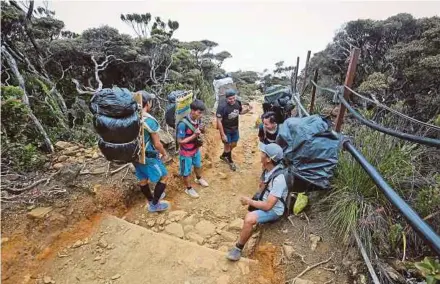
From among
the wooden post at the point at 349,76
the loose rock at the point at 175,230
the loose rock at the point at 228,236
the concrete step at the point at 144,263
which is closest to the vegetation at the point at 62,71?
the concrete step at the point at 144,263

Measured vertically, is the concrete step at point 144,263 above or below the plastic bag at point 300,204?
below

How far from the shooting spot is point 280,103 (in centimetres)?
504

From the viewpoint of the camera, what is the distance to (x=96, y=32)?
7.29 meters

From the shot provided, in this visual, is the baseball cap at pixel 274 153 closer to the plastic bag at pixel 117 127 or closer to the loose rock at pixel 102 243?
the plastic bag at pixel 117 127

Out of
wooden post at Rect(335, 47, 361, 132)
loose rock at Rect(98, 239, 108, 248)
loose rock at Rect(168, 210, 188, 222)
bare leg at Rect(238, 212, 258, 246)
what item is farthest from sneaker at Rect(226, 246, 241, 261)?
wooden post at Rect(335, 47, 361, 132)

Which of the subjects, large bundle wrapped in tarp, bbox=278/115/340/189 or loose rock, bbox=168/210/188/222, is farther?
loose rock, bbox=168/210/188/222

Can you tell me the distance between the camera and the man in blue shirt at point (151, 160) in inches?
138

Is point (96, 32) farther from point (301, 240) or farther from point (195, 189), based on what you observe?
point (301, 240)

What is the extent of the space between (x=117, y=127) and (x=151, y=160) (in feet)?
2.53

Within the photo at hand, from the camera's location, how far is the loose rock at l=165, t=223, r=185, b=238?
3557 millimetres

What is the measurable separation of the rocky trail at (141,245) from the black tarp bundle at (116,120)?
0.90 metres

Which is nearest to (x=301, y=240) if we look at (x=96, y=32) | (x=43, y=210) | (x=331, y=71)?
(x=43, y=210)

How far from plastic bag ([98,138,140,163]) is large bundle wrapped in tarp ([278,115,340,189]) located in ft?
5.90

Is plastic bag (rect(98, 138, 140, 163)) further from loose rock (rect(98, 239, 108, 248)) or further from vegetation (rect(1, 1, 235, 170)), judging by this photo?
vegetation (rect(1, 1, 235, 170))
